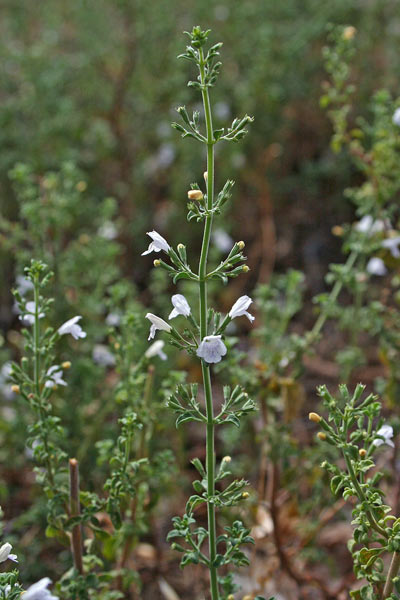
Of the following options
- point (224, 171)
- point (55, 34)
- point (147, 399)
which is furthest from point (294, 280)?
point (55, 34)

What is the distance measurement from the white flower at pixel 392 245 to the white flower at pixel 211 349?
3.79 feet

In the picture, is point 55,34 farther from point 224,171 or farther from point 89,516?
point 89,516

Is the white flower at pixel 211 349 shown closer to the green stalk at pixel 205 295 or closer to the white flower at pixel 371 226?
the green stalk at pixel 205 295

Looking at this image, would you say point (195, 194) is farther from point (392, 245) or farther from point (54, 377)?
point (392, 245)

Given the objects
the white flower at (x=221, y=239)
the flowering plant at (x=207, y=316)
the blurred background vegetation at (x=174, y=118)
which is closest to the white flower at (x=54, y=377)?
the flowering plant at (x=207, y=316)

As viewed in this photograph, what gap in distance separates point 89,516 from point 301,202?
10.2ft

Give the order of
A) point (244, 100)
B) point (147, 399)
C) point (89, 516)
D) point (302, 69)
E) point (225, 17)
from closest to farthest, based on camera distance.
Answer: point (89, 516) → point (147, 399) → point (244, 100) → point (302, 69) → point (225, 17)

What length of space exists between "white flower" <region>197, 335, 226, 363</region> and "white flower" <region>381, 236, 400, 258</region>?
1.15 metres

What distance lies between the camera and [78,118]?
165 inches

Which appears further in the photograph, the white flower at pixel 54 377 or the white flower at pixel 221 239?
the white flower at pixel 221 239

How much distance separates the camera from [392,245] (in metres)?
2.36

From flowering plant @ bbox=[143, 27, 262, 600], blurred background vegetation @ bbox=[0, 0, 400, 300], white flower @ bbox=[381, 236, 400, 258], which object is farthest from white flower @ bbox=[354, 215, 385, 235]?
blurred background vegetation @ bbox=[0, 0, 400, 300]

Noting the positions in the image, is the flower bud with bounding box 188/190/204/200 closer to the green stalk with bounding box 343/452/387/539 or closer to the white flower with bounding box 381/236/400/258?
the green stalk with bounding box 343/452/387/539

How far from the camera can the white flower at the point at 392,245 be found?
235 centimetres
